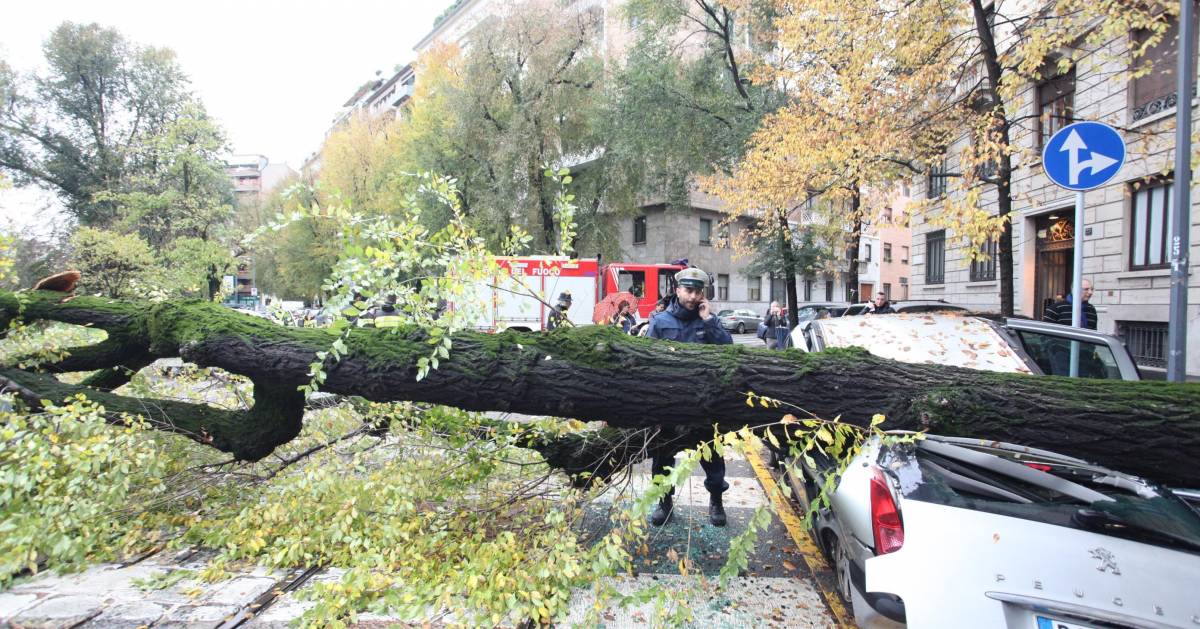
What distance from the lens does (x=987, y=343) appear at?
3656mm

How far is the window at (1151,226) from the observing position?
35.0ft

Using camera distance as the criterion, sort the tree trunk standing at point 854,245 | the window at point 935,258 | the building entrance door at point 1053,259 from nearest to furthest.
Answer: the tree trunk standing at point 854,245 < the building entrance door at point 1053,259 < the window at point 935,258

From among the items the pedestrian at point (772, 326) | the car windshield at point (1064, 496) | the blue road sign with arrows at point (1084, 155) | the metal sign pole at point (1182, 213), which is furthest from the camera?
the pedestrian at point (772, 326)

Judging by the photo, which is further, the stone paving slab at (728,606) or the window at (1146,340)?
the window at (1146,340)

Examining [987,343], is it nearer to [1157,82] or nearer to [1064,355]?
[1064,355]

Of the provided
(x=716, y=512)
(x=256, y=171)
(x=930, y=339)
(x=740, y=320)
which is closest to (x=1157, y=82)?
(x=930, y=339)

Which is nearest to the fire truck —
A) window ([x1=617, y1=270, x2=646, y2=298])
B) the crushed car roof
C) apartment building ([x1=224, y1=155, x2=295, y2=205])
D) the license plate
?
window ([x1=617, y1=270, x2=646, y2=298])

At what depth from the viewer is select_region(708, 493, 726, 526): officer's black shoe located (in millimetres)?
4121

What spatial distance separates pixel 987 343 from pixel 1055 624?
7.01 ft

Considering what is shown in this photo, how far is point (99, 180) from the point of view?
26.3 metres

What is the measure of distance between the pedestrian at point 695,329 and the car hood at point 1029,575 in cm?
198

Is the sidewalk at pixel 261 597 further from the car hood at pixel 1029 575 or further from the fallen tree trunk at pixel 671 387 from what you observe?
the car hood at pixel 1029 575

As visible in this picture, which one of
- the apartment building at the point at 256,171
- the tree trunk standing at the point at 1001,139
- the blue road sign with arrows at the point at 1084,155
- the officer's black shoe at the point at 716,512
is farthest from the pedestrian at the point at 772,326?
the apartment building at the point at 256,171

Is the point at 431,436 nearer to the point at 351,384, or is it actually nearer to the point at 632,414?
the point at 351,384
